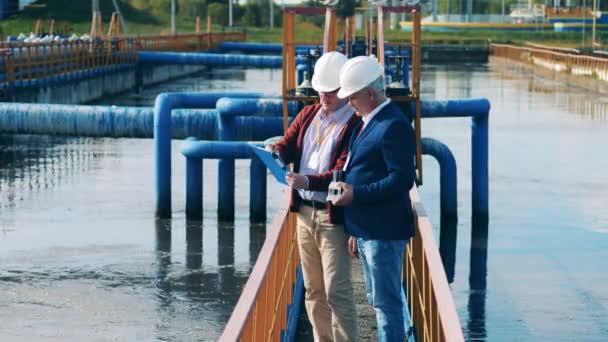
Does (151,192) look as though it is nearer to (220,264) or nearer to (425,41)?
(220,264)

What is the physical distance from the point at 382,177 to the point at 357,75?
23.2 inches

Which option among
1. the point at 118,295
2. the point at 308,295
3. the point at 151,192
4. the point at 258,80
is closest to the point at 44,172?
the point at 151,192

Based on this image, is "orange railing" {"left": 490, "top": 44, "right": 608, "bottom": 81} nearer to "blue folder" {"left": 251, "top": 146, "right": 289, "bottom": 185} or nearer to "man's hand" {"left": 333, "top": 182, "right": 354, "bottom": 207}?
"blue folder" {"left": 251, "top": 146, "right": 289, "bottom": 185}

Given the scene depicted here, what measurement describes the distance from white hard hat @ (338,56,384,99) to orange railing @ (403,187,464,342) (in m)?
0.99

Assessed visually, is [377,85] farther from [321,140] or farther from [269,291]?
[269,291]

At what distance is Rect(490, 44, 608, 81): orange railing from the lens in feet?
171

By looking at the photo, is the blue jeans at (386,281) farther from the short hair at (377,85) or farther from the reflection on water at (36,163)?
the reflection on water at (36,163)

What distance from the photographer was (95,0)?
58.2m

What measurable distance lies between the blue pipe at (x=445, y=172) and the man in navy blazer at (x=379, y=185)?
915 centimetres

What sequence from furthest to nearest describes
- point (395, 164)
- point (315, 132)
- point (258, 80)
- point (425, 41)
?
point (425, 41), point (258, 80), point (315, 132), point (395, 164)

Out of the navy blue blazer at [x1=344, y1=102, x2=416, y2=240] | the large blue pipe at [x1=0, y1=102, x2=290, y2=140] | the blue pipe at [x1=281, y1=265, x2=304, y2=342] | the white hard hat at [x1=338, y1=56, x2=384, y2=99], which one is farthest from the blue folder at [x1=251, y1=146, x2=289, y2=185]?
the large blue pipe at [x1=0, y1=102, x2=290, y2=140]

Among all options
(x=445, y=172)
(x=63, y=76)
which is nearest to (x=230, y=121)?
(x=445, y=172)

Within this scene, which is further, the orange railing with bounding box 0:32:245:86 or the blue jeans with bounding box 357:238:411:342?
the orange railing with bounding box 0:32:245:86

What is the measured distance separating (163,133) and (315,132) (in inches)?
366
